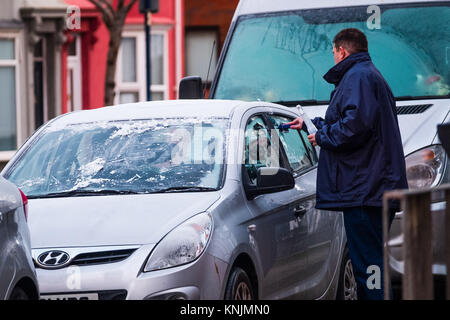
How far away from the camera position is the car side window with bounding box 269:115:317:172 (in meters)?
8.71

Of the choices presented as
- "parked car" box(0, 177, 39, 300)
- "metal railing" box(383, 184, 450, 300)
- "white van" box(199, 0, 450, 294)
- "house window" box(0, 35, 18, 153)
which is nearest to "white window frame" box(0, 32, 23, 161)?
"house window" box(0, 35, 18, 153)

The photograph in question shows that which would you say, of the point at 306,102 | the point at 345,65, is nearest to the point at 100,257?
the point at 345,65

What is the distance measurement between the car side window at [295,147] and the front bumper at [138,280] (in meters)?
2.01

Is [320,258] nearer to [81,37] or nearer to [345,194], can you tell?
[345,194]

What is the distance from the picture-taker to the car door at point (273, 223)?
7633mm

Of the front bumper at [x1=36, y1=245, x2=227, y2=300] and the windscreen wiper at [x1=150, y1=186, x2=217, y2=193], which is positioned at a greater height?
the windscreen wiper at [x1=150, y1=186, x2=217, y2=193]

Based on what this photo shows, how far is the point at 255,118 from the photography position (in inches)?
332

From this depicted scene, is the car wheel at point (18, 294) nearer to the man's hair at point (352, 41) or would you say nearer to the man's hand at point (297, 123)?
the man's hand at point (297, 123)

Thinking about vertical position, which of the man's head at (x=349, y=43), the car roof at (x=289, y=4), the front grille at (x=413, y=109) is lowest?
the front grille at (x=413, y=109)

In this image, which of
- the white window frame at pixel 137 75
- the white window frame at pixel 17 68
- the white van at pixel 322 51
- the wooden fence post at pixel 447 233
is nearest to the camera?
the wooden fence post at pixel 447 233

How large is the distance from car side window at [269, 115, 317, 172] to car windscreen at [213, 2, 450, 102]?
59.6 inches
